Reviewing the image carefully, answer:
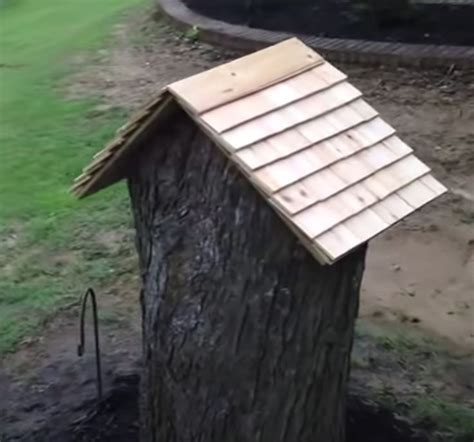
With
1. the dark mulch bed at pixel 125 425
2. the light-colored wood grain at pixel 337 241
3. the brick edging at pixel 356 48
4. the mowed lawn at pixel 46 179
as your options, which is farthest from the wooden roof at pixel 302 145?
the brick edging at pixel 356 48

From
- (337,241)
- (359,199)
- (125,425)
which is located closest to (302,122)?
(359,199)

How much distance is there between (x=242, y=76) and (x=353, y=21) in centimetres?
717

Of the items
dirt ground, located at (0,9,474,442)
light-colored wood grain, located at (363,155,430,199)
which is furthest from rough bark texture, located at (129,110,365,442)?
dirt ground, located at (0,9,474,442)

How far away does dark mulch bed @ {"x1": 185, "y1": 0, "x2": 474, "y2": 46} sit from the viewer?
9.50m

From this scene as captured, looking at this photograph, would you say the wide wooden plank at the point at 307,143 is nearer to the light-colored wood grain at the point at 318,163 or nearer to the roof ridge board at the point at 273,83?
the light-colored wood grain at the point at 318,163

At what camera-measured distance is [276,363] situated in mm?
3199

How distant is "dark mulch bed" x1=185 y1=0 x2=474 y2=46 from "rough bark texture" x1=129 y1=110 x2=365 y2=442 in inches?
250

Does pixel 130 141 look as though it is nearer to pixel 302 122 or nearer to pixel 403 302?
pixel 302 122

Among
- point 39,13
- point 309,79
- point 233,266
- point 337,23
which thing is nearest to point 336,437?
point 233,266

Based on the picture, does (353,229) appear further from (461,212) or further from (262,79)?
(461,212)

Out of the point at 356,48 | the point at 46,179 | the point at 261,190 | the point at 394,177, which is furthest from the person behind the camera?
the point at 356,48

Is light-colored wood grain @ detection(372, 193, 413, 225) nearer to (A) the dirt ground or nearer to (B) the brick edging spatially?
(A) the dirt ground

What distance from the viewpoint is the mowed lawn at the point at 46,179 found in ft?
17.4

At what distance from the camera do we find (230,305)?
3164 mm
